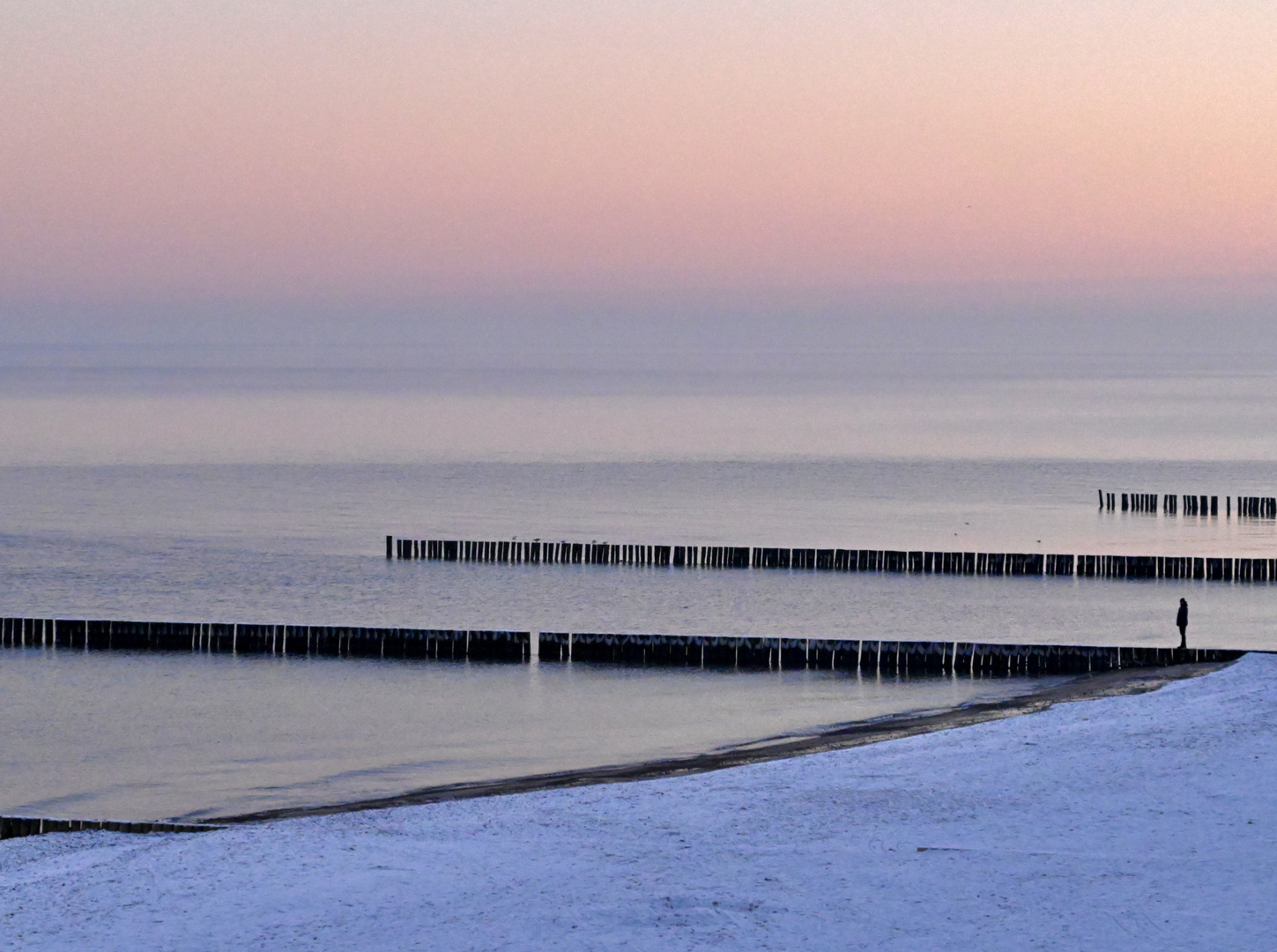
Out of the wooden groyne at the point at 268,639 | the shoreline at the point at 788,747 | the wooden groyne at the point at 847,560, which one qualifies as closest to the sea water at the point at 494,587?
the shoreline at the point at 788,747

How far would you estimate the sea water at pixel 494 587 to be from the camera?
35.3m

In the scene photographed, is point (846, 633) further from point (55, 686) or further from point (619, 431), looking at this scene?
point (619, 431)

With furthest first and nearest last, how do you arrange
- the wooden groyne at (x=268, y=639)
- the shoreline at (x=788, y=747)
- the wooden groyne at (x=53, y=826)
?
the wooden groyne at (x=268, y=639), the shoreline at (x=788, y=747), the wooden groyne at (x=53, y=826)

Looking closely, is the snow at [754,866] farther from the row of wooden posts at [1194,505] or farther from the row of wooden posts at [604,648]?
the row of wooden posts at [1194,505]

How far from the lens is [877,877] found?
67.5ft

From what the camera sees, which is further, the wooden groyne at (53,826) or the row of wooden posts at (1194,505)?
the row of wooden posts at (1194,505)

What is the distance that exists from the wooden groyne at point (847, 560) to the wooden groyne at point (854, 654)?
18.4 metres

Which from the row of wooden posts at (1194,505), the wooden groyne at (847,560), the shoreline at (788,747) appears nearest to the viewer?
the shoreline at (788,747)

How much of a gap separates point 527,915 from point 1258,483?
92969mm

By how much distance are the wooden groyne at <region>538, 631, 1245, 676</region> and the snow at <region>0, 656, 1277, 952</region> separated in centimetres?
1509

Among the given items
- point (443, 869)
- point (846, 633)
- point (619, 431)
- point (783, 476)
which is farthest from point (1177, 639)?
point (619, 431)

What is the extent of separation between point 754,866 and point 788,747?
12963mm

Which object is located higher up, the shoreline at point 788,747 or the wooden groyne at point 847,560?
the wooden groyne at point 847,560

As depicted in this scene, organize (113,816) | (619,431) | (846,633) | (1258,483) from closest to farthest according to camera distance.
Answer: (113,816)
(846,633)
(1258,483)
(619,431)
